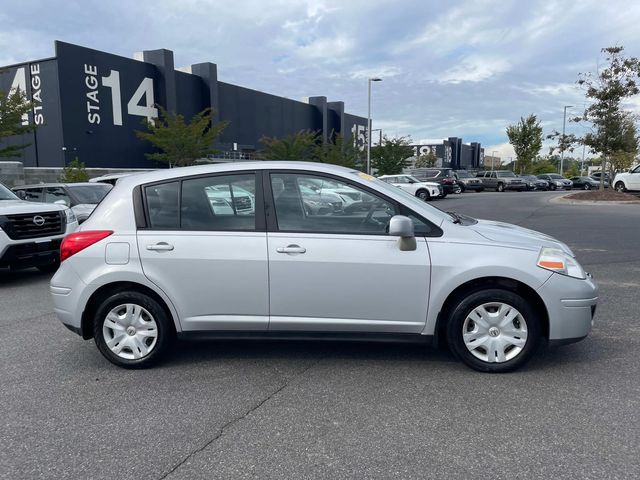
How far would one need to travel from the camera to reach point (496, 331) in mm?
3984

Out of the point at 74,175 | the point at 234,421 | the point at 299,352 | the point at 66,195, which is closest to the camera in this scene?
the point at 234,421

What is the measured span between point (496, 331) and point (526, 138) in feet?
166

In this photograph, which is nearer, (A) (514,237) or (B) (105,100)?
(A) (514,237)

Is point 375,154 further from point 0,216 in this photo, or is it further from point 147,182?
point 147,182

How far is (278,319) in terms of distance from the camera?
4109 mm

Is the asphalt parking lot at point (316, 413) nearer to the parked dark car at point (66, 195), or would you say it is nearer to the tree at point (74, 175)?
the parked dark car at point (66, 195)

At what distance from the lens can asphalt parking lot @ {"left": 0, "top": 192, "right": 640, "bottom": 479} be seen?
288 centimetres

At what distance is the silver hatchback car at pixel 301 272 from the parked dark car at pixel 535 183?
136ft

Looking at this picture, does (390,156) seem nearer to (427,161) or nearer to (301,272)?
(427,161)

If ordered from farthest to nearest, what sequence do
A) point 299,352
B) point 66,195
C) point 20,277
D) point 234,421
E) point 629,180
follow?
point 629,180 < point 66,195 < point 20,277 < point 299,352 < point 234,421

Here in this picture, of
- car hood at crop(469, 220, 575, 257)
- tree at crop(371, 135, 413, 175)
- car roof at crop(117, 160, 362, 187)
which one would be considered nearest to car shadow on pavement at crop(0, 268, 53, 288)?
car roof at crop(117, 160, 362, 187)

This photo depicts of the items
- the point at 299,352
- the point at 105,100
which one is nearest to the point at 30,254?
the point at 299,352

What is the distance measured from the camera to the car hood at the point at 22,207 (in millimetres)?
7891

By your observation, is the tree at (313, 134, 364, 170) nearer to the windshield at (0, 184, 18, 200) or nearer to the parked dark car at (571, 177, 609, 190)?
the parked dark car at (571, 177, 609, 190)
